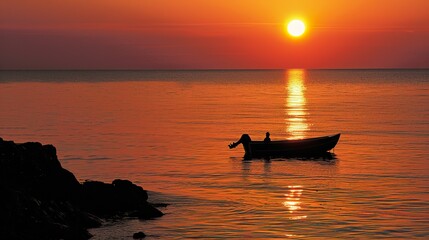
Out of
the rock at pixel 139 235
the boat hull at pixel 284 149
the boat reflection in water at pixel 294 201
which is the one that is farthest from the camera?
the boat hull at pixel 284 149

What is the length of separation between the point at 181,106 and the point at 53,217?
93862mm

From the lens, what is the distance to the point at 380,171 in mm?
48688

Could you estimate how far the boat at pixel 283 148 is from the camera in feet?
190

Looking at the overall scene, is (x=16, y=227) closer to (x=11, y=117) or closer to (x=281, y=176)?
(x=281, y=176)

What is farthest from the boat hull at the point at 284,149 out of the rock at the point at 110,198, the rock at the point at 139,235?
the rock at the point at 139,235

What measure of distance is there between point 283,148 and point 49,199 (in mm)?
29501

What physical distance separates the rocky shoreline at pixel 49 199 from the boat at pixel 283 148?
919 inches

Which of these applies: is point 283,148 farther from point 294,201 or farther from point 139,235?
point 139,235

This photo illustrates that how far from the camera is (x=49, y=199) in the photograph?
100ft

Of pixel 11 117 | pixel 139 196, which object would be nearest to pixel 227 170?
pixel 139 196

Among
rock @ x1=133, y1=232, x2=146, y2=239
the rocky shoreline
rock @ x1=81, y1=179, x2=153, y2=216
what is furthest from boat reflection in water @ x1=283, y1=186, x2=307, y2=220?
rock @ x1=133, y1=232, x2=146, y2=239

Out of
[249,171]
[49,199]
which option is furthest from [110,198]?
[249,171]

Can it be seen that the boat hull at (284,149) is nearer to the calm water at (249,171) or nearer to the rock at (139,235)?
the calm water at (249,171)

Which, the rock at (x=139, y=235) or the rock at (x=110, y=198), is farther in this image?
the rock at (x=110, y=198)
